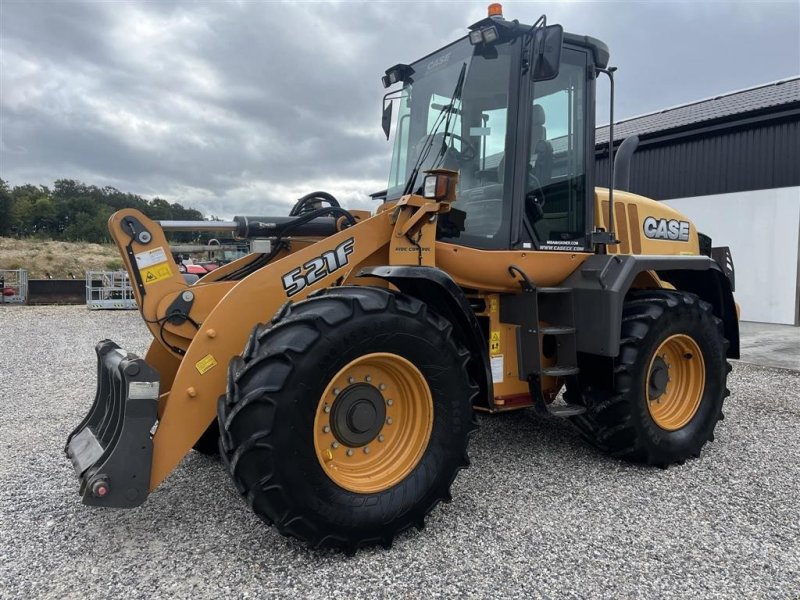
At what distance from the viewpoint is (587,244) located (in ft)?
13.8

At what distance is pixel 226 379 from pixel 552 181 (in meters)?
2.53

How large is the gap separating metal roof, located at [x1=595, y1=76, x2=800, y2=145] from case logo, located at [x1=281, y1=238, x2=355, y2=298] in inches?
516

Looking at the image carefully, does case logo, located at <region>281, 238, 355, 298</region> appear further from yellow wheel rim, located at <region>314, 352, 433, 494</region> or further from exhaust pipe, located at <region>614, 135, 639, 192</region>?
exhaust pipe, located at <region>614, 135, 639, 192</region>

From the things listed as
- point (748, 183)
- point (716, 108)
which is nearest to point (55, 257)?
point (716, 108)

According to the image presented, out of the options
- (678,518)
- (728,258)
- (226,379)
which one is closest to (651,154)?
(728,258)

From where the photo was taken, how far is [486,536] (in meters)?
3.09

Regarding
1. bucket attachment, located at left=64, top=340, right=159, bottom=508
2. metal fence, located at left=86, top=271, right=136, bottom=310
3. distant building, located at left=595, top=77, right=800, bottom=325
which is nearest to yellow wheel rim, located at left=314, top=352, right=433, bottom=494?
bucket attachment, located at left=64, top=340, right=159, bottom=508

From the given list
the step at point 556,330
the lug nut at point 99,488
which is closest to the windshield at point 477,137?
the step at point 556,330

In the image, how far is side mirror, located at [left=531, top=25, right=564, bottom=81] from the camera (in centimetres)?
338

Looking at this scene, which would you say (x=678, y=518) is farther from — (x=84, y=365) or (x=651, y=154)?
(x=651, y=154)

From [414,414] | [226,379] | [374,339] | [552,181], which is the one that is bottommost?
[414,414]

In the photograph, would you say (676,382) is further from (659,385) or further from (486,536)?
(486,536)

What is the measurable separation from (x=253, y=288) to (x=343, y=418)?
86cm

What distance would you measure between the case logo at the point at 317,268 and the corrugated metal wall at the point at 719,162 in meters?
9.48
